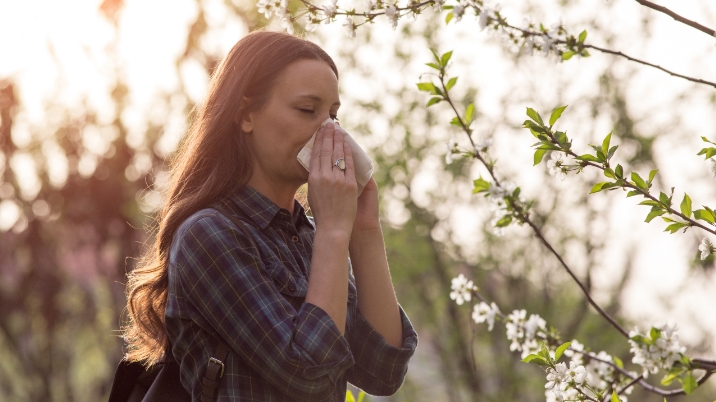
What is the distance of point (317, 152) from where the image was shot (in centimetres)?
206

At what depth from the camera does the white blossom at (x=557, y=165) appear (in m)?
1.88

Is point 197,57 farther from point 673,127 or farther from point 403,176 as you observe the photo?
point 673,127

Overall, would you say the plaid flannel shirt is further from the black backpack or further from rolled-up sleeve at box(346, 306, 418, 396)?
rolled-up sleeve at box(346, 306, 418, 396)

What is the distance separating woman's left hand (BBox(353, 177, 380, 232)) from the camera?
234cm

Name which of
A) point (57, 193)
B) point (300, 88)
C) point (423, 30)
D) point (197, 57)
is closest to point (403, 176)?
point (423, 30)

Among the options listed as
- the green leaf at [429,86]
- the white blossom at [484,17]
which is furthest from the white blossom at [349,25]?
the white blossom at [484,17]

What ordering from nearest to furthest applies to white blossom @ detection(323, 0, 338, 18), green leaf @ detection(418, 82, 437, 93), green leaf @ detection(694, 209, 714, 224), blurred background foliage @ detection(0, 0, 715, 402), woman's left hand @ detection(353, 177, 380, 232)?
green leaf @ detection(694, 209, 714, 224) → white blossom @ detection(323, 0, 338, 18) → green leaf @ detection(418, 82, 437, 93) → woman's left hand @ detection(353, 177, 380, 232) → blurred background foliage @ detection(0, 0, 715, 402)

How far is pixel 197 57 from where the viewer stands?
28.3ft

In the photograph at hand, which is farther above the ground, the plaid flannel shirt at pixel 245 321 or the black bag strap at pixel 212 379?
the plaid flannel shirt at pixel 245 321

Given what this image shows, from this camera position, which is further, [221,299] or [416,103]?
[416,103]

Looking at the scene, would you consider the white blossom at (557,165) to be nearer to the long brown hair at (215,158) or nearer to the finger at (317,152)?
the finger at (317,152)

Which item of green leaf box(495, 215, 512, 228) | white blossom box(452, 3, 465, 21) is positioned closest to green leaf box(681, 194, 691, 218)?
green leaf box(495, 215, 512, 228)

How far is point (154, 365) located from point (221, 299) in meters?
0.34

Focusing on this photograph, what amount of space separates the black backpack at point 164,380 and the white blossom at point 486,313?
4.28ft
